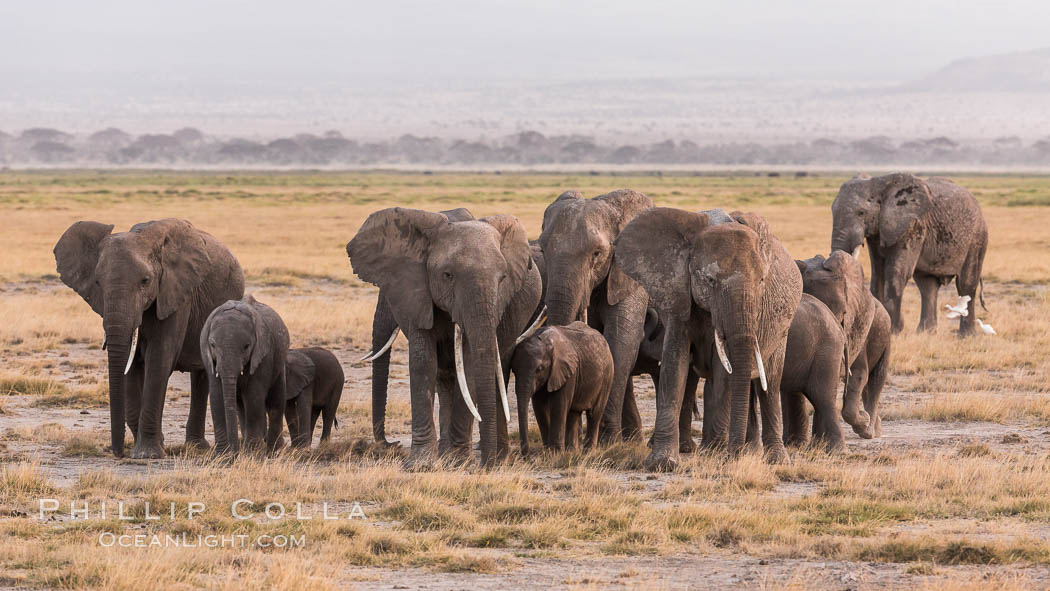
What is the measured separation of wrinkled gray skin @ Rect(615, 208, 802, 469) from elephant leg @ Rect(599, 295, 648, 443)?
1.42 metres

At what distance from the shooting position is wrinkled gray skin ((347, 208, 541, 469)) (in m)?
11.0

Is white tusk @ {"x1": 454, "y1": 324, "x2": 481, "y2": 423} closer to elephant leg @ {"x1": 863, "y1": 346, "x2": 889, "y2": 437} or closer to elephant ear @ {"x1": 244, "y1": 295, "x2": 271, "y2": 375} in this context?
elephant ear @ {"x1": 244, "y1": 295, "x2": 271, "y2": 375}

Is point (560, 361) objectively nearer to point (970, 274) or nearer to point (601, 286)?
point (601, 286)

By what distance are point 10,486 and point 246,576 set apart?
3294mm

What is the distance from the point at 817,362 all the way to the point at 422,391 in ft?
11.4

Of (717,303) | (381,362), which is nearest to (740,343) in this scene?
(717,303)

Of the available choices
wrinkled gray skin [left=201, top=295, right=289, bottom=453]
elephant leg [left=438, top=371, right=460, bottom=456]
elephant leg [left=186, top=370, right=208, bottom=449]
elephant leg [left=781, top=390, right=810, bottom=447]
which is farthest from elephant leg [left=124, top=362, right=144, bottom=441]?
elephant leg [left=781, top=390, right=810, bottom=447]

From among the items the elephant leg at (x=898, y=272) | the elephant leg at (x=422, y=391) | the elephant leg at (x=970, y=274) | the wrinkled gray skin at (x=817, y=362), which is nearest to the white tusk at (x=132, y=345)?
the elephant leg at (x=422, y=391)

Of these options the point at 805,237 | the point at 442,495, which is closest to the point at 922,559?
the point at 442,495

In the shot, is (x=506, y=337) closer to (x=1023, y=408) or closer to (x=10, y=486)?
(x=10, y=486)

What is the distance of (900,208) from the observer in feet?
70.3

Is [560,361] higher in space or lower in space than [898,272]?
higher

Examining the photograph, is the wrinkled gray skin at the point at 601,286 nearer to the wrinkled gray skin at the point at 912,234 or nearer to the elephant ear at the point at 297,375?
the elephant ear at the point at 297,375

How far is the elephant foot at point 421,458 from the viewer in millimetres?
11422
